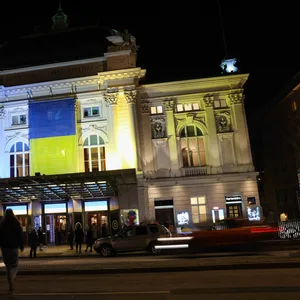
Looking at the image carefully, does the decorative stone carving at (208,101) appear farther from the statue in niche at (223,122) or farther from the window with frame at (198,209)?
the window with frame at (198,209)

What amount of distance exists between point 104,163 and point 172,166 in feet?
18.7

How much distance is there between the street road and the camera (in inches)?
279

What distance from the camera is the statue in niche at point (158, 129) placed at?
2983 centimetres

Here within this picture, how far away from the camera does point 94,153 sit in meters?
30.1

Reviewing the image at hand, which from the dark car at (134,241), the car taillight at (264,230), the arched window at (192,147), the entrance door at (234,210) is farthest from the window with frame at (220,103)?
the car taillight at (264,230)

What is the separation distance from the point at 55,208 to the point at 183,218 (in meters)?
10.8

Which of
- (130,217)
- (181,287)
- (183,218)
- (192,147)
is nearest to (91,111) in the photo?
(192,147)

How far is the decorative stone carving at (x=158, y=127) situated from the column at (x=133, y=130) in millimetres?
1543

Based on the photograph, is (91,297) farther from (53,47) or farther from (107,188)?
(53,47)

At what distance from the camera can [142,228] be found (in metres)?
19.0

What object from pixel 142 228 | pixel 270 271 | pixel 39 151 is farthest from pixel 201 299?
pixel 39 151

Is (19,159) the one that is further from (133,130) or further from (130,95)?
(130,95)

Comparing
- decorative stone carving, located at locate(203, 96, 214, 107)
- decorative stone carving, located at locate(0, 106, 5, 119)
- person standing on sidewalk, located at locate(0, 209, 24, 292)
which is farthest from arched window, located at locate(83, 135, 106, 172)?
person standing on sidewalk, located at locate(0, 209, 24, 292)

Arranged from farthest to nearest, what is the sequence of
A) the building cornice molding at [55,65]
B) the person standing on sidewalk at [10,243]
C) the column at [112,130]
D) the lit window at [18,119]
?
the lit window at [18,119] < the building cornice molding at [55,65] < the column at [112,130] < the person standing on sidewalk at [10,243]
